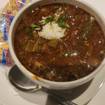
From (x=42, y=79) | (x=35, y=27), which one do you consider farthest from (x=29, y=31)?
(x=42, y=79)

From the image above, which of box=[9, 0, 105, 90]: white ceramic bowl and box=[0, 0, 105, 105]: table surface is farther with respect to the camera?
box=[0, 0, 105, 105]: table surface

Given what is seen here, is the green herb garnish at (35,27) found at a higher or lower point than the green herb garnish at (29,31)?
higher

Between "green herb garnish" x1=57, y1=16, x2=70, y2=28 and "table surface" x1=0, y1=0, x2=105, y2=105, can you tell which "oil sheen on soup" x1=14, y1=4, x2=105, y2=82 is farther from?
"table surface" x1=0, y1=0, x2=105, y2=105

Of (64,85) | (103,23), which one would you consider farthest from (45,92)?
(103,23)

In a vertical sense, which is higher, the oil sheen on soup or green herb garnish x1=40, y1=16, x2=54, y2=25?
green herb garnish x1=40, y1=16, x2=54, y2=25

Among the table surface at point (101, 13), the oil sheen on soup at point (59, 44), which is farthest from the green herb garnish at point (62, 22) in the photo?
the table surface at point (101, 13)

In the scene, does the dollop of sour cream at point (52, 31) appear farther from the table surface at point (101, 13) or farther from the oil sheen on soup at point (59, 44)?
the table surface at point (101, 13)

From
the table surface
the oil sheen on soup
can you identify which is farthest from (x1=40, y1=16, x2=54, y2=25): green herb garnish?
the table surface
